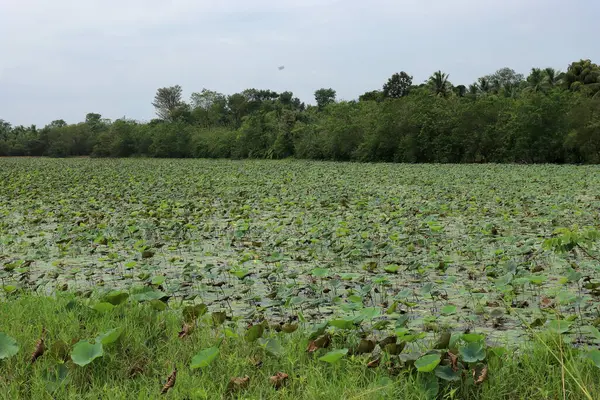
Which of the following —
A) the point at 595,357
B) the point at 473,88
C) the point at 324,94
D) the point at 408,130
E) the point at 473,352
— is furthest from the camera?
the point at 324,94

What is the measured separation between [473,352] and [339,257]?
246 cm

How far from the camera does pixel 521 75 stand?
180 ft

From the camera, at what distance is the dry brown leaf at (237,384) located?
81.3 inches

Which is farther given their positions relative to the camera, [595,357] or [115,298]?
[115,298]

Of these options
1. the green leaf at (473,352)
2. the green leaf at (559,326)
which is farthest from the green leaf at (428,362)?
the green leaf at (559,326)

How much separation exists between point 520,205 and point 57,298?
6.82 m

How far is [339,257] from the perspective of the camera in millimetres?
4449

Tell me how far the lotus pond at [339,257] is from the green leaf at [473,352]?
10.5 inches

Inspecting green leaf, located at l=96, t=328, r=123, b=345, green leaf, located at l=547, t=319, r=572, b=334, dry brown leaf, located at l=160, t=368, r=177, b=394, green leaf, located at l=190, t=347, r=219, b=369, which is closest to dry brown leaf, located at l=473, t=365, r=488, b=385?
green leaf, located at l=547, t=319, r=572, b=334

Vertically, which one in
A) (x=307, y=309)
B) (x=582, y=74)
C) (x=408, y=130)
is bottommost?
(x=307, y=309)

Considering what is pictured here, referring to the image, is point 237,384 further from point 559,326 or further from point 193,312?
point 559,326

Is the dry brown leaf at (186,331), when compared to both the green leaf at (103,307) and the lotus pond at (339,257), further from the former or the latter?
the green leaf at (103,307)

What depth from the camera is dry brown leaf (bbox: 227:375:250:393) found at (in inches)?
81.3

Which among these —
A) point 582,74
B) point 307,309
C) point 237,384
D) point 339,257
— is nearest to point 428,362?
point 237,384
